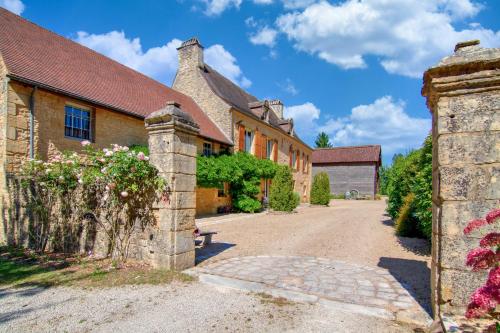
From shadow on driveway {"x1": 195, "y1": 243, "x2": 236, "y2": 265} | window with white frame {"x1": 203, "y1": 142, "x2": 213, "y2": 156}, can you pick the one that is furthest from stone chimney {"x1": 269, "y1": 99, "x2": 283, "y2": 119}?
shadow on driveway {"x1": 195, "y1": 243, "x2": 236, "y2": 265}

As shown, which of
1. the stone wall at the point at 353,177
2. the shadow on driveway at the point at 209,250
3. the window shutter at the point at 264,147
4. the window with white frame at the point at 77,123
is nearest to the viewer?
the shadow on driveway at the point at 209,250

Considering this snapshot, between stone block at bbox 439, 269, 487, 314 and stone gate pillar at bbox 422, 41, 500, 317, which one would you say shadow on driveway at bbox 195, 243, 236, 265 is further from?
stone gate pillar at bbox 422, 41, 500, 317

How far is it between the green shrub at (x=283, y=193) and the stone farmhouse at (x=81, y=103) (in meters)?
2.55

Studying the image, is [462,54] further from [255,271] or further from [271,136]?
[271,136]

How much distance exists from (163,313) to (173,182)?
6.57ft

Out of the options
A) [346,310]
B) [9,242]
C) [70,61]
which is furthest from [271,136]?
[346,310]

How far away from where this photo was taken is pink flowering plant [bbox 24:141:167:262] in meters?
4.93

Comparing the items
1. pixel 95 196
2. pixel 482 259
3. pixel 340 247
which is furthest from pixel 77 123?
pixel 482 259

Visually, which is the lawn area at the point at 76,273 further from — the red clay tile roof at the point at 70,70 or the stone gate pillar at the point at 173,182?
the red clay tile roof at the point at 70,70

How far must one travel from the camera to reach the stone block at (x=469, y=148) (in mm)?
2854

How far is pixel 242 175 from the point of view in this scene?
578 inches

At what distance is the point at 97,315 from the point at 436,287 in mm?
3598

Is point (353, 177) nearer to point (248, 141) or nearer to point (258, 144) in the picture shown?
point (258, 144)

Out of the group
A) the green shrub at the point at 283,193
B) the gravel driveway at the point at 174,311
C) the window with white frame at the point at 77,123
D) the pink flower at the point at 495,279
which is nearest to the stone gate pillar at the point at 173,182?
the gravel driveway at the point at 174,311
